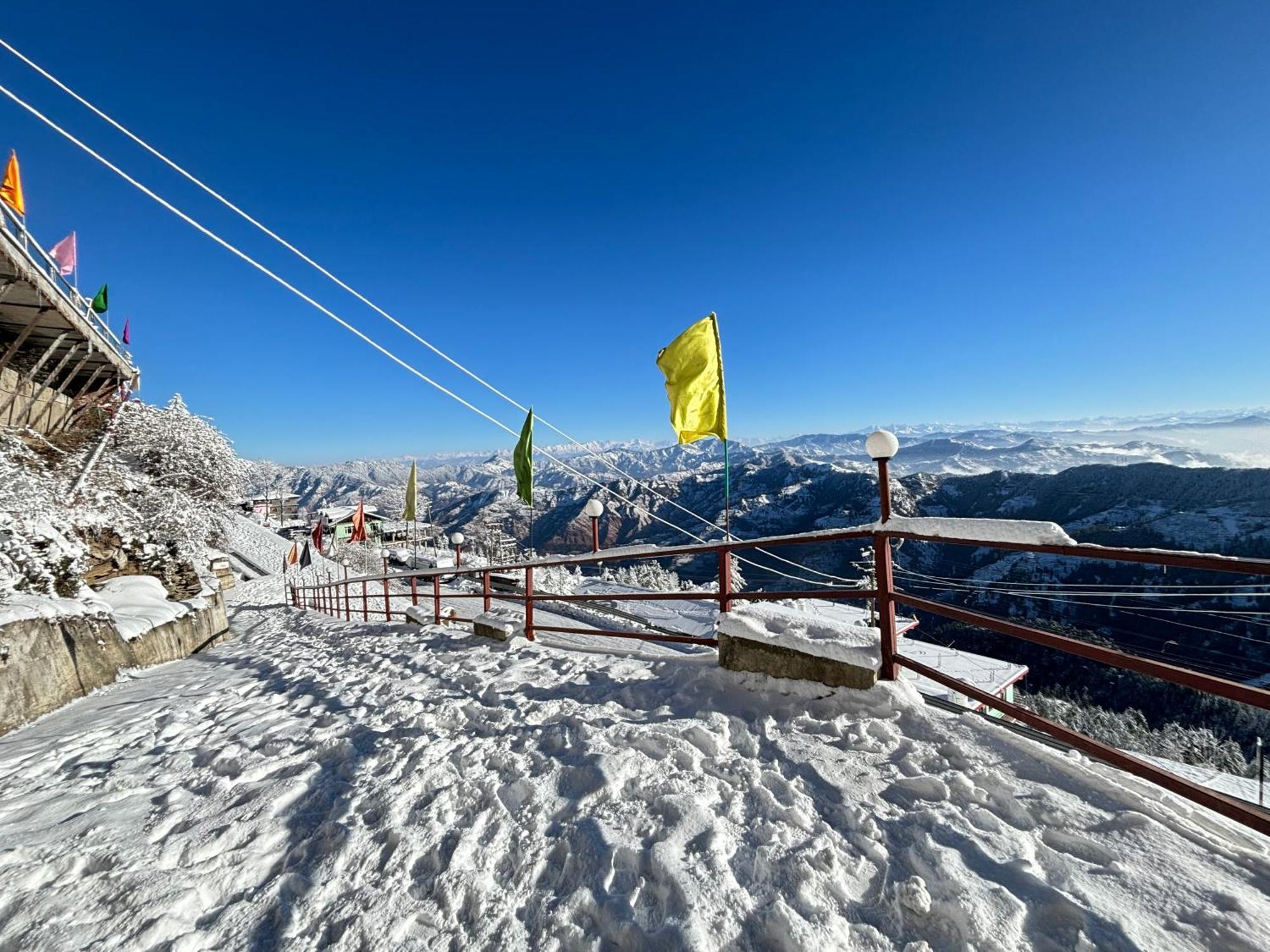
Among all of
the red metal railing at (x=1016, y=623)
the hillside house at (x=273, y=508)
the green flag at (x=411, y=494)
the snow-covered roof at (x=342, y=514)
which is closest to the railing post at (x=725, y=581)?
the red metal railing at (x=1016, y=623)

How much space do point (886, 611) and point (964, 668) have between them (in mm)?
17586

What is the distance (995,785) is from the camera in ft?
7.44

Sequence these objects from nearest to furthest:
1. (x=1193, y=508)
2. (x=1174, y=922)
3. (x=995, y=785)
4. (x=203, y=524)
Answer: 1. (x=1174, y=922)
2. (x=995, y=785)
3. (x=203, y=524)
4. (x=1193, y=508)

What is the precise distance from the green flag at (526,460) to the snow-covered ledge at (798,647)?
8046mm

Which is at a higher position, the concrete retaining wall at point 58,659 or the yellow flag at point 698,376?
the yellow flag at point 698,376

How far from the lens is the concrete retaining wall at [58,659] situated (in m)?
4.99

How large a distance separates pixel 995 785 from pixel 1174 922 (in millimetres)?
702

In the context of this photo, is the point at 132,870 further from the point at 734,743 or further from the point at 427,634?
the point at 427,634

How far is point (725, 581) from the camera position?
4082mm

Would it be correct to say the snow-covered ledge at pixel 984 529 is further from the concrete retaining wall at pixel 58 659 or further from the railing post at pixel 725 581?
the concrete retaining wall at pixel 58 659

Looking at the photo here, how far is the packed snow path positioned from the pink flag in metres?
16.4

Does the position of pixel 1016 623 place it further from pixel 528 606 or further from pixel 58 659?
pixel 58 659

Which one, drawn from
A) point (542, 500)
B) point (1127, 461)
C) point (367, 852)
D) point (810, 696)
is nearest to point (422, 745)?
point (367, 852)

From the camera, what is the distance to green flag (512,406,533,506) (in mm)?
11180
